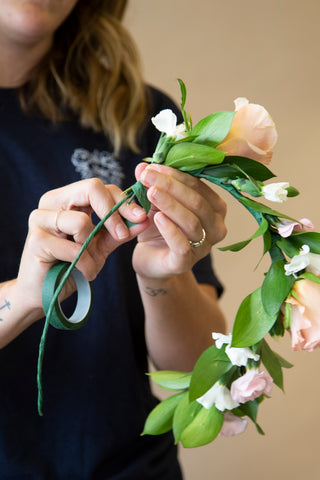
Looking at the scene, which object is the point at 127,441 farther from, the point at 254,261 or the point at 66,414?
the point at 254,261

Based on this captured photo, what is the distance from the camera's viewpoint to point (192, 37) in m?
1.71

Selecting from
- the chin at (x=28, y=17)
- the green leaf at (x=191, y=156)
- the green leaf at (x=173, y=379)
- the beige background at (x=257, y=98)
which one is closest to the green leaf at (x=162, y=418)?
the green leaf at (x=173, y=379)

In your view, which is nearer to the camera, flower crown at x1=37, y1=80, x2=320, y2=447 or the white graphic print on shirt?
flower crown at x1=37, y1=80, x2=320, y2=447

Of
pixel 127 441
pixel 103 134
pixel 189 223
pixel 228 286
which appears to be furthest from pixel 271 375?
pixel 228 286

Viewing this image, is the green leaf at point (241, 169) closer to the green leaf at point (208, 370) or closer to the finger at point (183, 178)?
the finger at point (183, 178)

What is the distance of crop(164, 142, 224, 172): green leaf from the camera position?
0.50 metres

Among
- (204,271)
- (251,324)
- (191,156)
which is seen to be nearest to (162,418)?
(251,324)

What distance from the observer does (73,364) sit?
863 millimetres

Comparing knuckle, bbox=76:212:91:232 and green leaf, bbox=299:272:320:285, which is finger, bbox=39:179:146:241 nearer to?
knuckle, bbox=76:212:91:232

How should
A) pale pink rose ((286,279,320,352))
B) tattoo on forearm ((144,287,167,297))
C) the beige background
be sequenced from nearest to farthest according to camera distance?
pale pink rose ((286,279,320,352)) < tattoo on forearm ((144,287,167,297)) < the beige background

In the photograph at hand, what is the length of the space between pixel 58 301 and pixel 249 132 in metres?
0.22

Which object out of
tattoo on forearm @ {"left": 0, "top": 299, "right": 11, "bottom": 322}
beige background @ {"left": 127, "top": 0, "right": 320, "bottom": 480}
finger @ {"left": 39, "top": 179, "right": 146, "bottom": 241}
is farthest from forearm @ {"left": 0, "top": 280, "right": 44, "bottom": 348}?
beige background @ {"left": 127, "top": 0, "right": 320, "bottom": 480}

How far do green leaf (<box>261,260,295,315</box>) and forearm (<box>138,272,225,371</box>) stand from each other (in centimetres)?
25

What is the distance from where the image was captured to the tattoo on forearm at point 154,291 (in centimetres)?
75
